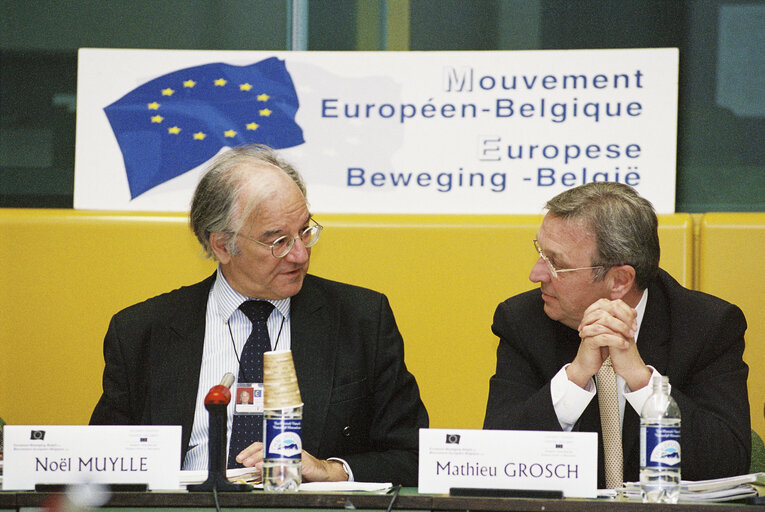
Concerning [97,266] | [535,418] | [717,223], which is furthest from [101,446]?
[717,223]

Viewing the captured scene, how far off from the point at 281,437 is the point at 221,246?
1042 mm

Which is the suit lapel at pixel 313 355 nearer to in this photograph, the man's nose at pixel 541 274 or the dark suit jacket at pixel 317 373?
the dark suit jacket at pixel 317 373

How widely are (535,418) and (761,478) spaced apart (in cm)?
60

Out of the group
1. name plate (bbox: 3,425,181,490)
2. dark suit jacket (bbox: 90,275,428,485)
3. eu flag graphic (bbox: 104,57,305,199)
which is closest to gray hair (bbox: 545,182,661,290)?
dark suit jacket (bbox: 90,275,428,485)

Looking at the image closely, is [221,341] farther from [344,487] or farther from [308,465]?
[344,487]

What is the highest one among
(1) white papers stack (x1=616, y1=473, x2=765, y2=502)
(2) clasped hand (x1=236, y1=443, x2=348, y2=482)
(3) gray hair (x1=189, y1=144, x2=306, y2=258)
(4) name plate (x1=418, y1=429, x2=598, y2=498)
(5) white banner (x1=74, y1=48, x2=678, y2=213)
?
(5) white banner (x1=74, y1=48, x2=678, y2=213)

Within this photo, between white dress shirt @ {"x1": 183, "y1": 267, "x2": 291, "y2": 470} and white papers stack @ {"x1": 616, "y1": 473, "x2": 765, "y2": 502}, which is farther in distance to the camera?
white dress shirt @ {"x1": 183, "y1": 267, "x2": 291, "y2": 470}

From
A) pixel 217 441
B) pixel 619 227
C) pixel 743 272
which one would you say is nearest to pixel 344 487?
pixel 217 441

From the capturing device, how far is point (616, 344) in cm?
234

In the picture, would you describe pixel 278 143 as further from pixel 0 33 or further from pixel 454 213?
pixel 0 33

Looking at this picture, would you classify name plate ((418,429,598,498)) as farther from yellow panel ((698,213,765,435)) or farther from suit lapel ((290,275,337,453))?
yellow panel ((698,213,765,435))

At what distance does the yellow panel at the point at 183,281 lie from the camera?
3488mm

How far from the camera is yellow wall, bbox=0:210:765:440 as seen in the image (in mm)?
3488

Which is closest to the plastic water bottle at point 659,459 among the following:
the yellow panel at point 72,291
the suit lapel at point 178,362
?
the suit lapel at point 178,362
